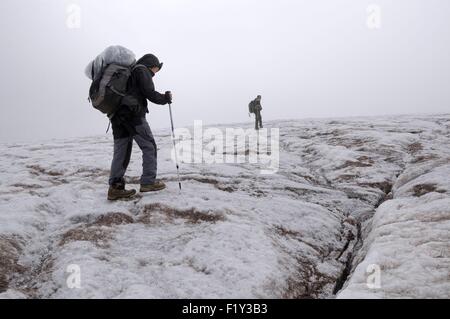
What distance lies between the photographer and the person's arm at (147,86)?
27.9 feet

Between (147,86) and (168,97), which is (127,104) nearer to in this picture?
(147,86)

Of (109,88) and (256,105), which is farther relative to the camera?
(256,105)

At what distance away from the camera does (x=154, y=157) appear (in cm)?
905

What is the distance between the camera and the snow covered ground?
17.6 ft

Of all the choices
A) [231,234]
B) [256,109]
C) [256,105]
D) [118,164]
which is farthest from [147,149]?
[256,105]

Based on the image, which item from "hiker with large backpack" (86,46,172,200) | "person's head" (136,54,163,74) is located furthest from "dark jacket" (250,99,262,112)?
"person's head" (136,54,163,74)

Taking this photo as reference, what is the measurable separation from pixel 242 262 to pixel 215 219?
1.78m

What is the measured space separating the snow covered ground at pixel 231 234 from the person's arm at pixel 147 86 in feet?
7.87

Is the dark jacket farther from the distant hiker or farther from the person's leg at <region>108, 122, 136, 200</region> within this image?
the person's leg at <region>108, 122, 136, 200</region>

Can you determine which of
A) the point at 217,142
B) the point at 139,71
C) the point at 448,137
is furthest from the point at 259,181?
the point at 448,137

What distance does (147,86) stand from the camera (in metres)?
8.52

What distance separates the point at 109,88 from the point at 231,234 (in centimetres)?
430

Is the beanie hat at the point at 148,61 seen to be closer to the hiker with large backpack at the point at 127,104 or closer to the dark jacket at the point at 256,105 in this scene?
the hiker with large backpack at the point at 127,104
